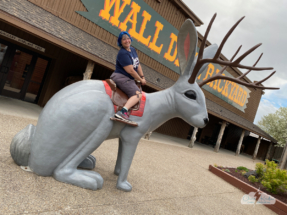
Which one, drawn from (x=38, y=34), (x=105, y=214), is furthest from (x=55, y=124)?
(x=38, y=34)

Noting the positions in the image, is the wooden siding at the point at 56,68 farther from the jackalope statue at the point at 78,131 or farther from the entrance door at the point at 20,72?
the jackalope statue at the point at 78,131

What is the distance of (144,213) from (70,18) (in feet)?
25.4

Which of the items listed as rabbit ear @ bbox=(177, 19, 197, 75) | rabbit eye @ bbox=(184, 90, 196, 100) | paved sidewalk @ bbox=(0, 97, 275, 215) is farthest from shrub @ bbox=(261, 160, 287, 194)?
rabbit ear @ bbox=(177, 19, 197, 75)

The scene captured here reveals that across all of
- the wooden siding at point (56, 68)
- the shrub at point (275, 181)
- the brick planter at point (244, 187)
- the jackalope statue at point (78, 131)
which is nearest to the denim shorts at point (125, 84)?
the jackalope statue at point (78, 131)

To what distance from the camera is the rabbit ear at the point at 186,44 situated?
2.58 meters

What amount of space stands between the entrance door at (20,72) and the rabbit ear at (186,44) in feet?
26.8

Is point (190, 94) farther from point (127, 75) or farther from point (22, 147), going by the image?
point (22, 147)

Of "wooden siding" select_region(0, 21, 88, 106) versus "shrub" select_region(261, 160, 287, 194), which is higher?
"wooden siding" select_region(0, 21, 88, 106)

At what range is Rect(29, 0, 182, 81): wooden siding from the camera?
757cm

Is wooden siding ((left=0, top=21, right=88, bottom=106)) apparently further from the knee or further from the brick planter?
the knee

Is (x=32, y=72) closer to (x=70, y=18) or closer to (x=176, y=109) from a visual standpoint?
(x=70, y=18)

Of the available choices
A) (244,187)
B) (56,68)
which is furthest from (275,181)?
(56,68)

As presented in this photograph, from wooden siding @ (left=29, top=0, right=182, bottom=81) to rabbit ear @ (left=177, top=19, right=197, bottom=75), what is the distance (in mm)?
6537

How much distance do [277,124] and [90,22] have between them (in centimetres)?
2444
